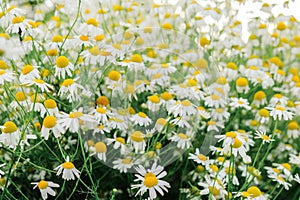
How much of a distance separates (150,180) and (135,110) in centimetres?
38

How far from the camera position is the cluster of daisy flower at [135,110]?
3.51 feet

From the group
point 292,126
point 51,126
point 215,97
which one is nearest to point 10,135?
point 51,126

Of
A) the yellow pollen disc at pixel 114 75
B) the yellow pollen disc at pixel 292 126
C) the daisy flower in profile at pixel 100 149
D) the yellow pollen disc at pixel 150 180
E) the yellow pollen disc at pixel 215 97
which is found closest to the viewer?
the yellow pollen disc at pixel 150 180

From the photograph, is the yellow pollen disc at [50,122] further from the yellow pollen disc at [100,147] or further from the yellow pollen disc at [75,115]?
the yellow pollen disc at [100,147]

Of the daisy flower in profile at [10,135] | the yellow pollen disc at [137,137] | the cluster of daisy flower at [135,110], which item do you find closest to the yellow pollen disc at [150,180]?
the cluster of daisy flower at [135,110]

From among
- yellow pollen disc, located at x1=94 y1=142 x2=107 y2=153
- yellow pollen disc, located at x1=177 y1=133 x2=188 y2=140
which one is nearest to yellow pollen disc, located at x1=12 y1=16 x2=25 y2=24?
yellow pollen disc, located at x1=94 y1=142 x2=107 y2=153

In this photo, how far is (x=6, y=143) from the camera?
1.02 m

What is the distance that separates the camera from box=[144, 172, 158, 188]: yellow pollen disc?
0.99 meters

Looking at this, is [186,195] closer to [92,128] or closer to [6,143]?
[92,128]

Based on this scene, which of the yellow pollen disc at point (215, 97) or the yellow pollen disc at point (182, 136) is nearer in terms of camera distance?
the yellow pollen disc at point (182, 136)

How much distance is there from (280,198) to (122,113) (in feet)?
2.04

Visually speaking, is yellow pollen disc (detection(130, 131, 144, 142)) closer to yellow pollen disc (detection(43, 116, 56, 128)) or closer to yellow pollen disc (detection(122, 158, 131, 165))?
yellow pollen disc (detection(122, 158, 131, 165))

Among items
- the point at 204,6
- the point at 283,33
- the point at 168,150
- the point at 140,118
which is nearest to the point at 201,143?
the point at 168,150

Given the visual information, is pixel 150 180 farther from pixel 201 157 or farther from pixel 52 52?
pixel 52 52
